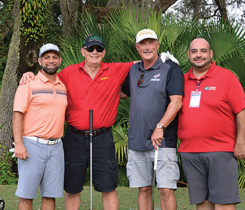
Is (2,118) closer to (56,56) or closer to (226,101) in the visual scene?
(56,56)

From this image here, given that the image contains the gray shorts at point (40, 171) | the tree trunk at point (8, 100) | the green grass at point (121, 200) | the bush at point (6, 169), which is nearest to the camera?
the gray shorts at point (40, 171)

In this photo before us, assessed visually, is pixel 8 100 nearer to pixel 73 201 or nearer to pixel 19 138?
pixel 73 201

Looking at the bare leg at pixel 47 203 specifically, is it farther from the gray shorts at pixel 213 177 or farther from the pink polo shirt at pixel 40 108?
the gray shorts at pixel 213 177

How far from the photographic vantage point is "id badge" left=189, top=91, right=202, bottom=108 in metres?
4.11

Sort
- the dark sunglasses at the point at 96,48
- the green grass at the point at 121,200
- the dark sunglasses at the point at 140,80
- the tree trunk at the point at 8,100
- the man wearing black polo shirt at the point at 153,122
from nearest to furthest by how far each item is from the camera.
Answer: the man wearing black polo shirt at the point at 153,122, the dark sunglasses at the point at 140,80, the dark sunglasses at the point at 96,48, the green grass at the point at 121,200, the tree trunk at the point at 8,100

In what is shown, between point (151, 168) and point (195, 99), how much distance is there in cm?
99

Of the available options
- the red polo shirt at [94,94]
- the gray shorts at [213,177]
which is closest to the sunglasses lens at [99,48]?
the red polo shirt at [94,94]

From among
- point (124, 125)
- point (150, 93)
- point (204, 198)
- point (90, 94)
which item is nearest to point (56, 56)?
point (90, 94)

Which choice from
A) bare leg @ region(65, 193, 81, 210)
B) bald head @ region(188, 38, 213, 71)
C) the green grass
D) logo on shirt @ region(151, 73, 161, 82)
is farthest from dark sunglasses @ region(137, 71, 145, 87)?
the green grass

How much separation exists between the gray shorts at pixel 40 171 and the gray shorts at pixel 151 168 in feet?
2.75

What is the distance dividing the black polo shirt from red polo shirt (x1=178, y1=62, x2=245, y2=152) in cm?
32

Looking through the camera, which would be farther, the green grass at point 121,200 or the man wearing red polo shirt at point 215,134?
the green grass at point 121,200

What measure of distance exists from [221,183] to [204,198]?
0.89 feet

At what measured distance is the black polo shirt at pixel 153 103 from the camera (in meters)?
4.38
